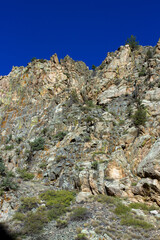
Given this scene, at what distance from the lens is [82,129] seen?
66.2 ft

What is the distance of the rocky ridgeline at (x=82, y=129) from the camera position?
1282 cm

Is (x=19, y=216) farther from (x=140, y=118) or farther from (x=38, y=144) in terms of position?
(x=140, y=118)

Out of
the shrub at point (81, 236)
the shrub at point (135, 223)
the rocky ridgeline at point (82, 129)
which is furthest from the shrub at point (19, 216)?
the shrub at point (135, 223)

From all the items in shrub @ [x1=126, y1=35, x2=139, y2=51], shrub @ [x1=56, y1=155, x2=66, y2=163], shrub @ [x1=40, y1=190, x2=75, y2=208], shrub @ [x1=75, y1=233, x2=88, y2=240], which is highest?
shrub @ [x1=126, y1=35, x2=139, y2=51]

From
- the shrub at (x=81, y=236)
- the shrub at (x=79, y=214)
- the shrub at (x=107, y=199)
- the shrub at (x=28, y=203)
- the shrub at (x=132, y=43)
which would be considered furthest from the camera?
the shrub at (x=132, y=43)

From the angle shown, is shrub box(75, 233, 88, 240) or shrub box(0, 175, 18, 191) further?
shrub box(0, 175, 18, 191)

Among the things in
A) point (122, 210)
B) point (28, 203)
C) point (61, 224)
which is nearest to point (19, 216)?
point (28, 203)

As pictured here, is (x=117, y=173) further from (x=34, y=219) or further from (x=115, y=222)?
(x=34, y=219)

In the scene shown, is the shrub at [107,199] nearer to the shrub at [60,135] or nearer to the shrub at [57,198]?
the shrub at [57,198]

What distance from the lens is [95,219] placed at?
9.01 m

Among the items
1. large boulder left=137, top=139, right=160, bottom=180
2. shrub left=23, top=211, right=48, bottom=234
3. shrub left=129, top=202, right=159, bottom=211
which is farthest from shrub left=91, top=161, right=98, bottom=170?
shrub left=23, top=211, right=48, bottom=234

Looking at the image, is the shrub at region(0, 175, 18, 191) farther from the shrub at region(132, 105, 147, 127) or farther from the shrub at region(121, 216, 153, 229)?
the shrub at region(132, 105, 147, 127)

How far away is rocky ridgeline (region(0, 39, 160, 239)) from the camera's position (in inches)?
505

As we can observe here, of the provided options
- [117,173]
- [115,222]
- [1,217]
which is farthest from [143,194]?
[1,217]
